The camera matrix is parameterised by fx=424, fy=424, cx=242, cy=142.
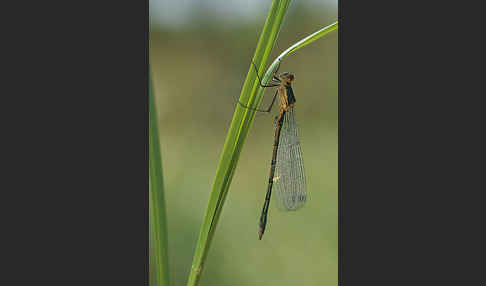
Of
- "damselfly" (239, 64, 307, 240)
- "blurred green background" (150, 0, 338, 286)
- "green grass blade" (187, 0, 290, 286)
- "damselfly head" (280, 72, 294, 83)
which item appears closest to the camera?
"green grass blade" (187, 0, 290, 286)

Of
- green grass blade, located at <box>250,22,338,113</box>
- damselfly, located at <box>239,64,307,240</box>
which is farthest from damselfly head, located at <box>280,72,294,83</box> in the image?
green grass blade, located at <box>250,22,338,113</box>

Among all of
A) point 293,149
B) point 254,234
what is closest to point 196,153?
point 254,234

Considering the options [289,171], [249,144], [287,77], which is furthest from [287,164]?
[287,77]

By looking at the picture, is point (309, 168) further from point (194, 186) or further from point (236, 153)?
point (236, 153)

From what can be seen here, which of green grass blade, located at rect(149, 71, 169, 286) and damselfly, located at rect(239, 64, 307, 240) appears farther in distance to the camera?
damselfly, located at rect(239, 64, 307, 240)

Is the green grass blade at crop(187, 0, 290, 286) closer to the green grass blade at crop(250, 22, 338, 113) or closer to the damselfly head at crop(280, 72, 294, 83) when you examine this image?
the green grass blade at crop(250, 22, 338, 113)

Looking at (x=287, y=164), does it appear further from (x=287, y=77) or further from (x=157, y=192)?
(x=157, y=192)
